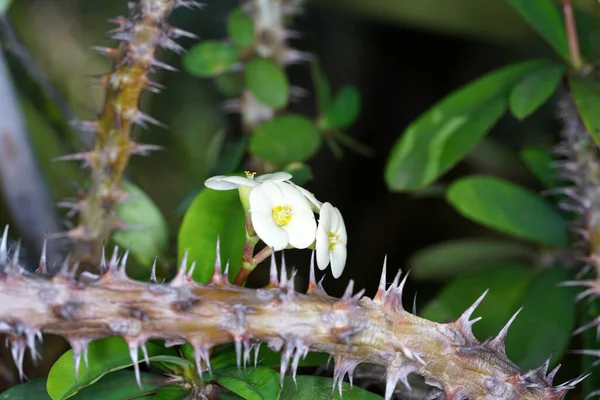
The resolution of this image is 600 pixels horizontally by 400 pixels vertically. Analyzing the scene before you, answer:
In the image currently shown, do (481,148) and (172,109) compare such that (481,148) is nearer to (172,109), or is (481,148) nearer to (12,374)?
(172,109)

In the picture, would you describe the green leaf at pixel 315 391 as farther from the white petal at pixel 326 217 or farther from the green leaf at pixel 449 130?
the green leaf at pixel 449 130

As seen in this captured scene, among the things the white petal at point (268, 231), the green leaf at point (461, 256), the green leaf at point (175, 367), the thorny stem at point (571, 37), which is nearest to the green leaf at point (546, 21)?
the thorny stem at point (571, 37)

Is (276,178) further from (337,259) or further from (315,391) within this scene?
(315,391)

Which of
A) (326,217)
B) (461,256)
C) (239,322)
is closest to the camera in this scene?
(239,322)

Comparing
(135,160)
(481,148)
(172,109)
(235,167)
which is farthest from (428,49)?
(235,167)

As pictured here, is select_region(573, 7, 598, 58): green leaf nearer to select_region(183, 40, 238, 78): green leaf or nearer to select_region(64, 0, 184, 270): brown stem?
select_region(183, 40, 238, 78): green leaf

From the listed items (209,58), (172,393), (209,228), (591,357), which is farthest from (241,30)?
(591,357)
